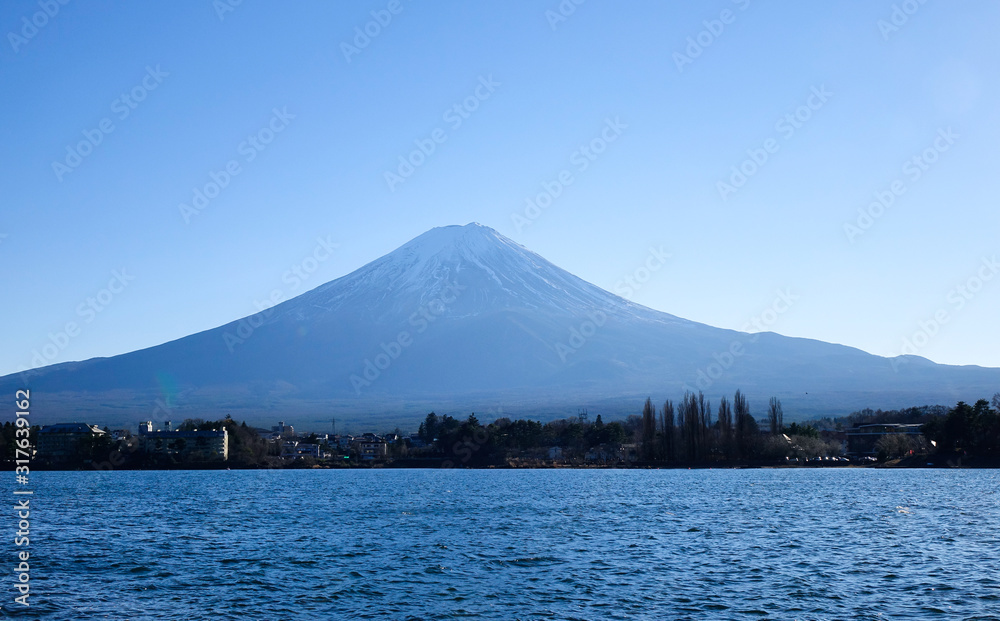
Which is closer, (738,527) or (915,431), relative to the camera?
(738,527)

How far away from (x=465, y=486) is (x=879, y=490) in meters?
27.2

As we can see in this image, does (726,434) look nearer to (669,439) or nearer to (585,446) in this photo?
(669,439)

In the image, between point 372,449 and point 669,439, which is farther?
point 372,449

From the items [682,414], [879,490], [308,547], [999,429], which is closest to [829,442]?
[682,414]

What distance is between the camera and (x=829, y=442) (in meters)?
131

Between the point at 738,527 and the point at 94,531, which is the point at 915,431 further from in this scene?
the point at 94,531

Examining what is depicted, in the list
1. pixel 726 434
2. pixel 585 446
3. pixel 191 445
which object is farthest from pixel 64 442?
pixel 726 434

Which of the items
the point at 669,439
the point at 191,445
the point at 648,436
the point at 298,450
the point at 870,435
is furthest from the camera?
the point at 298,450

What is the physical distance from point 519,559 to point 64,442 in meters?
102

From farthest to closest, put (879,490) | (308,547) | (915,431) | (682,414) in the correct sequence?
(915,431) < (682,414) < (879,490) < (308,547)

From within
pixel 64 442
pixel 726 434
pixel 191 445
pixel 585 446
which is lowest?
pixel 585 446

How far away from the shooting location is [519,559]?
26.7 m

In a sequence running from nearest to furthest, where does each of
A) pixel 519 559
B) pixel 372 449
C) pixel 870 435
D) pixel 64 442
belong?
1. pixel 519 559
2. pixel 64 442
3. pixel 870 435
4. pixel 372 449

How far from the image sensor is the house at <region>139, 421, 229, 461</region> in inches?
4400
